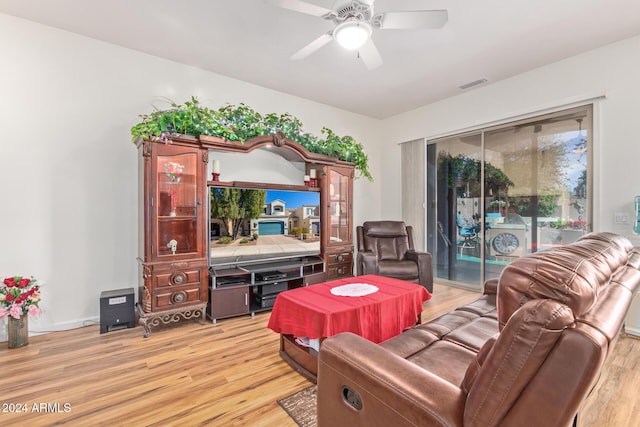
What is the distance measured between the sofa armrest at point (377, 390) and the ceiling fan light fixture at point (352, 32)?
1910mm

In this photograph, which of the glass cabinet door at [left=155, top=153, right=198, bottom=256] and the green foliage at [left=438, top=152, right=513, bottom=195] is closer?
the glass cabinet door at [left=155, top=153, right=198, bottom=256]

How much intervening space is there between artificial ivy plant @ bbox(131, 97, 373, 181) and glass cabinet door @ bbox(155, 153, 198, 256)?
0.26 metres

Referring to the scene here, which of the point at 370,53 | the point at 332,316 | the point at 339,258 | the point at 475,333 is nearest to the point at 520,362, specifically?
the point at 475,333

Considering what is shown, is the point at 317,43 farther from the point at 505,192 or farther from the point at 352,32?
the point at 505,192

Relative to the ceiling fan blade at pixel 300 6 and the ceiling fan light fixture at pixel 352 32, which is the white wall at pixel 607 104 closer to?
the ceiling fan light fixture at pixel 352 32

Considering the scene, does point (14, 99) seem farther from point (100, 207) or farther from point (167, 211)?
point (167, 211)

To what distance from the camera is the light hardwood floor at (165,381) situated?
1626mm

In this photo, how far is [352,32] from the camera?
6.50 feet

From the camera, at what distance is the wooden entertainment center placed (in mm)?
2705

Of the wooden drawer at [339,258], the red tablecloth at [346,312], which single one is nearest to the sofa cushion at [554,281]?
the red tablecloth at [346,312]

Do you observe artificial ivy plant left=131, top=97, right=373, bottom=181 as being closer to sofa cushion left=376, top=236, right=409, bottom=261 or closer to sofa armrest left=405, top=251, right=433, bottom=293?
sofa cushion left=376, top=236, right=409, bottom=261

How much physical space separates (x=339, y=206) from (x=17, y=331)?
11.3 ft

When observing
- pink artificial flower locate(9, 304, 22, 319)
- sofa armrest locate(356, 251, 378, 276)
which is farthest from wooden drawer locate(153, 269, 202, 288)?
sofa armrest locate(356, 251, 378, 276)

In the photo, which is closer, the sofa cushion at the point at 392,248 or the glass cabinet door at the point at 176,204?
the glass cabinet door at the point at 176,204
